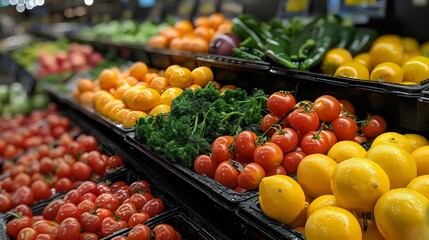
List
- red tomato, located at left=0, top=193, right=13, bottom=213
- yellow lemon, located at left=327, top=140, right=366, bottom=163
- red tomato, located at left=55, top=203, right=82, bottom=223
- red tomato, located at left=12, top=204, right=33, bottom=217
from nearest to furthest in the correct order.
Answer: yellow lemon, located at left=327, top=140, right=366, bottom=163 → red tomato, located at left=55, top=203, right=82, bottom=223 → red tomato, located at left=12, top=204, right=33, bottom=217 → red tomato, located at left=0, top=193, right=13, bottom=213

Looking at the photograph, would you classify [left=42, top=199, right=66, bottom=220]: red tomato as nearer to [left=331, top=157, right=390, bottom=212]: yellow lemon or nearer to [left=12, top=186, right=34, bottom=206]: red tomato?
[left=12, top=186, right=34, bottom=206]: red tomato

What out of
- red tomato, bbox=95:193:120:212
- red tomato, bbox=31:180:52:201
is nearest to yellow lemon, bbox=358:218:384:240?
red tomato, bbox=95:193:120:212

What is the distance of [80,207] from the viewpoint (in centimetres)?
235

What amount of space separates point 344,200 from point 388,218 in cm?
17

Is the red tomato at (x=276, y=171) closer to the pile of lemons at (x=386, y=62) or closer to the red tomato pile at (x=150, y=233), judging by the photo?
the red tomato pile at (x=150, y=233)

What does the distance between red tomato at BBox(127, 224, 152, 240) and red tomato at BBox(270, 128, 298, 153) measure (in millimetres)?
741

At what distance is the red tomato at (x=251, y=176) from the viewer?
184 cm

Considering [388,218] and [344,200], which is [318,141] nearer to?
[344,200]

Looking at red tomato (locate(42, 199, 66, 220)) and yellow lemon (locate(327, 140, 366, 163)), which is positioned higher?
yellow lemon (locate(327, 140, 366, 163))

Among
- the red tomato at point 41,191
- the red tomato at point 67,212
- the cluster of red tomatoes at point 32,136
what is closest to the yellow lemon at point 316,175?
the red tomato at point 67,212

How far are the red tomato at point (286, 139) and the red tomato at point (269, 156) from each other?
33 millimetres

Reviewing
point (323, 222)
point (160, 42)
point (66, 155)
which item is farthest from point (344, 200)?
point (160, 42)

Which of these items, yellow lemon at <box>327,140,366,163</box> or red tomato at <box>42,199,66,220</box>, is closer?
yellow lemon at <box>327,140,366,163</box>

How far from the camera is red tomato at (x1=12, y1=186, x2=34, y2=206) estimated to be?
9.46 ft
